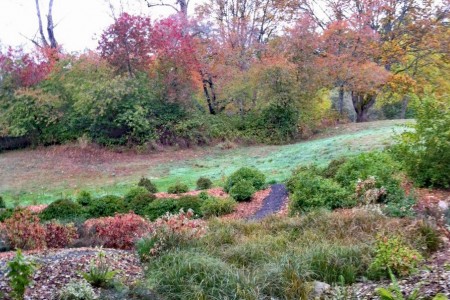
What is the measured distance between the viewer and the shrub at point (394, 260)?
15.3ft

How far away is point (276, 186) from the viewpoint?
1193cm

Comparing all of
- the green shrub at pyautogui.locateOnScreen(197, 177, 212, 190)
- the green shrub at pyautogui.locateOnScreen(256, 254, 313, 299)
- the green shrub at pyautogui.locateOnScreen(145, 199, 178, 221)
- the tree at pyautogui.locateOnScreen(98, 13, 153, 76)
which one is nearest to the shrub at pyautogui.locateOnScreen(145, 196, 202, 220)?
the green shrub at pyautogui.locateOnScreen(145, 199, 178, 221)

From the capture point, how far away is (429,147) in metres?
7.77

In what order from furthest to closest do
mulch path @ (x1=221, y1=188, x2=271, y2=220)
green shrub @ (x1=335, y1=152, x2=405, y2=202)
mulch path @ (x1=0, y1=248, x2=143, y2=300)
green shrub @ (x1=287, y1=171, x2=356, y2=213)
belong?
mulch path @ (x1=221, y1=188, x2=271, y2=220)
green shrub @ (x1=287, y1=171, x2=356, y2=213)
green shrub @ (x1=335, y1=152, x2=405, y2=202)
mulch path @ (x1=0, y1=248, x2=143, y2=300)

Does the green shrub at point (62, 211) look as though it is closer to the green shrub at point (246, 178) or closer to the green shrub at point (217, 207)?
the green shrub at point (217, 207)

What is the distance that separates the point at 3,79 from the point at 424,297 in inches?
940

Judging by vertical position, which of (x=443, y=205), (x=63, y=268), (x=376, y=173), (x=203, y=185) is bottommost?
(x=203, y=185)

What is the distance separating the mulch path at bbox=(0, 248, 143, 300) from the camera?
14.2ft

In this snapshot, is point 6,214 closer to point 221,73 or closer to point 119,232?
point 119,232

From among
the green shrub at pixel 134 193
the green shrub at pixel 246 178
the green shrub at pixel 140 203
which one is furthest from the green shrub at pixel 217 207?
the green shrub at pixel 134 193

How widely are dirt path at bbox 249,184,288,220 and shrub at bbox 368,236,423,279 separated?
404 cm

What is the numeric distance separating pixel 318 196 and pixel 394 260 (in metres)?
3.51

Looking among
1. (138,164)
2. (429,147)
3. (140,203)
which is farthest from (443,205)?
(138,164)

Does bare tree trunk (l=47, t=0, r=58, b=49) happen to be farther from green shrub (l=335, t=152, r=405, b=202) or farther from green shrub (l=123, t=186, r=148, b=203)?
green shrub (l=335, t=152, r=405, b=202)
